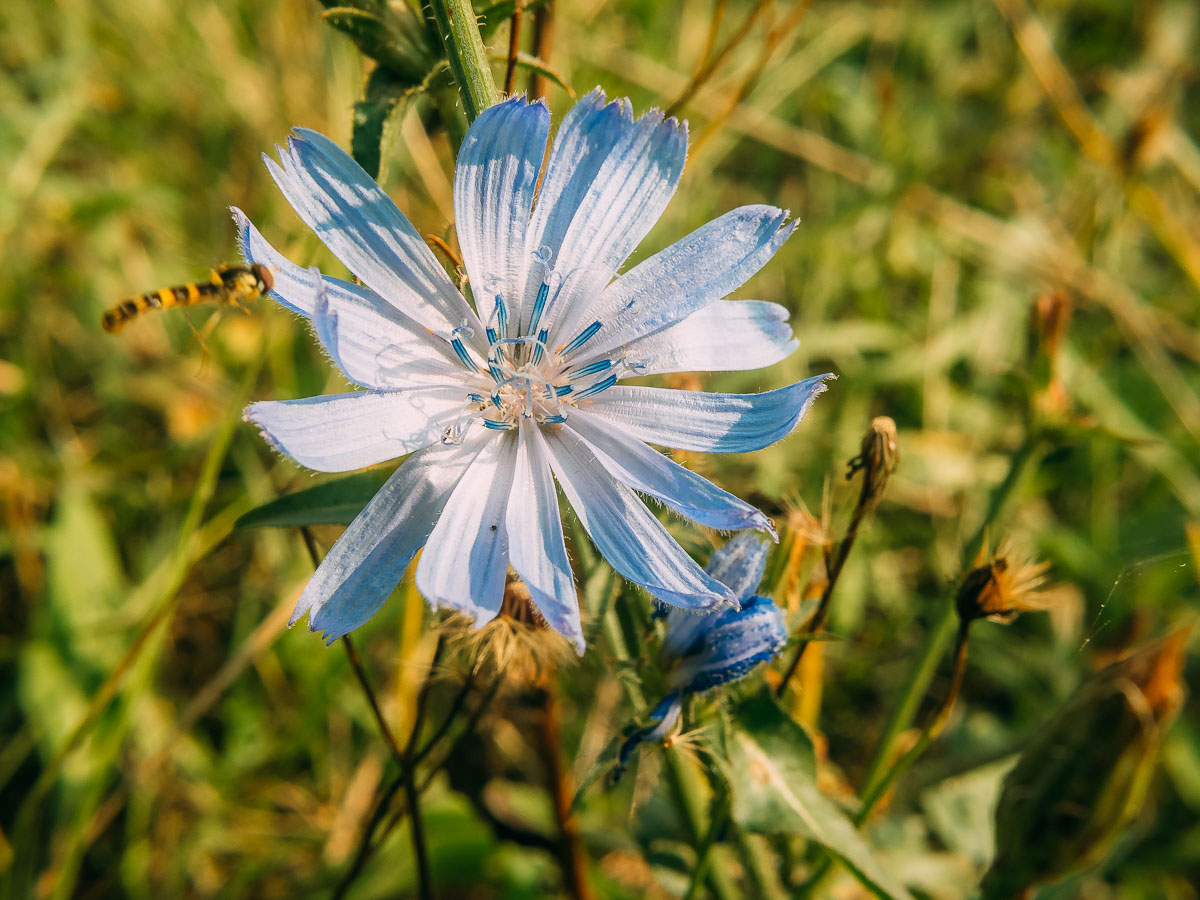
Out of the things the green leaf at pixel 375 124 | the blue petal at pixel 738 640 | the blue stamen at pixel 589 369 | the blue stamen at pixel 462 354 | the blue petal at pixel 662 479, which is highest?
the green leaf at pixel 375 124

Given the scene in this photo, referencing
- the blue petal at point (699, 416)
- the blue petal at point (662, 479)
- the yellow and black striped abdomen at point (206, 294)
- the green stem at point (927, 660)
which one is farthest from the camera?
the green stem at point (927, 660)

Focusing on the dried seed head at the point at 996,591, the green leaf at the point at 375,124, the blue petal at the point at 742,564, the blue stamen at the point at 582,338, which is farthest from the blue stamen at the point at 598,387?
the dried seed head at the point at 996,591

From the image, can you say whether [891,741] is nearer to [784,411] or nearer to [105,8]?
[784,411]

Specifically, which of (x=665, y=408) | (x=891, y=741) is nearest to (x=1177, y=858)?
(x=891, y=741)

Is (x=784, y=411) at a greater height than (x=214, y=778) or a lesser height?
greater

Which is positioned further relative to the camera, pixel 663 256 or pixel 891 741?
Answer: pixel 891 741

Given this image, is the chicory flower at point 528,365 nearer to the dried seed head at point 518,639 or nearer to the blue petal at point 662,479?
the blue petal at point 662,479

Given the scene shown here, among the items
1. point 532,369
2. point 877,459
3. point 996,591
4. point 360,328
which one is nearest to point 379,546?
point 360,328
